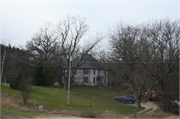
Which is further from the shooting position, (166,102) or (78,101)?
(78,101)

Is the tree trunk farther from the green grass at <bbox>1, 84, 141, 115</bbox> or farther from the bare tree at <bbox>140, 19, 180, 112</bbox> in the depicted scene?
the green grass at <bbox>1, 84, 141, 115</bbox>

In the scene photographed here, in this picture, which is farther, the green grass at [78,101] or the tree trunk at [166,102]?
the green grass at [78,101]

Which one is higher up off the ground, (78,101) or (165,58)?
(165,58)

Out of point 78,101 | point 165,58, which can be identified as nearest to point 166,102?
point 165,58

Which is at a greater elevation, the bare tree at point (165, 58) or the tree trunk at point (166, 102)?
the bare tree at point (165, 58)

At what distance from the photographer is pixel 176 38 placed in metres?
21.7

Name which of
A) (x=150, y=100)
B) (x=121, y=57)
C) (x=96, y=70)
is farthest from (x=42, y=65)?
(x=150, y=100)

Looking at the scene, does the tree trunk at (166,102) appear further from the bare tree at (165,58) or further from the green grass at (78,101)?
the green grass at (78,101)

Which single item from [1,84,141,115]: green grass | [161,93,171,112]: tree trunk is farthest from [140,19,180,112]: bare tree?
[1,84,141,115]: green grass

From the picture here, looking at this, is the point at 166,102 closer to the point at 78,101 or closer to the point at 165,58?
the point at 165,58

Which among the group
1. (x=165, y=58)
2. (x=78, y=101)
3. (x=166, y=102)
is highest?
(x=165, y=58)

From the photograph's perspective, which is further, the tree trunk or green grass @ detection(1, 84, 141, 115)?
green grass @ detection(1, 84, 141, 115)

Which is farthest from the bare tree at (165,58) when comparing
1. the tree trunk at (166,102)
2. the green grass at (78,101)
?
the green grass at (78,101)

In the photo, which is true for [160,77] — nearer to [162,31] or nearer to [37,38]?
[162,31]
